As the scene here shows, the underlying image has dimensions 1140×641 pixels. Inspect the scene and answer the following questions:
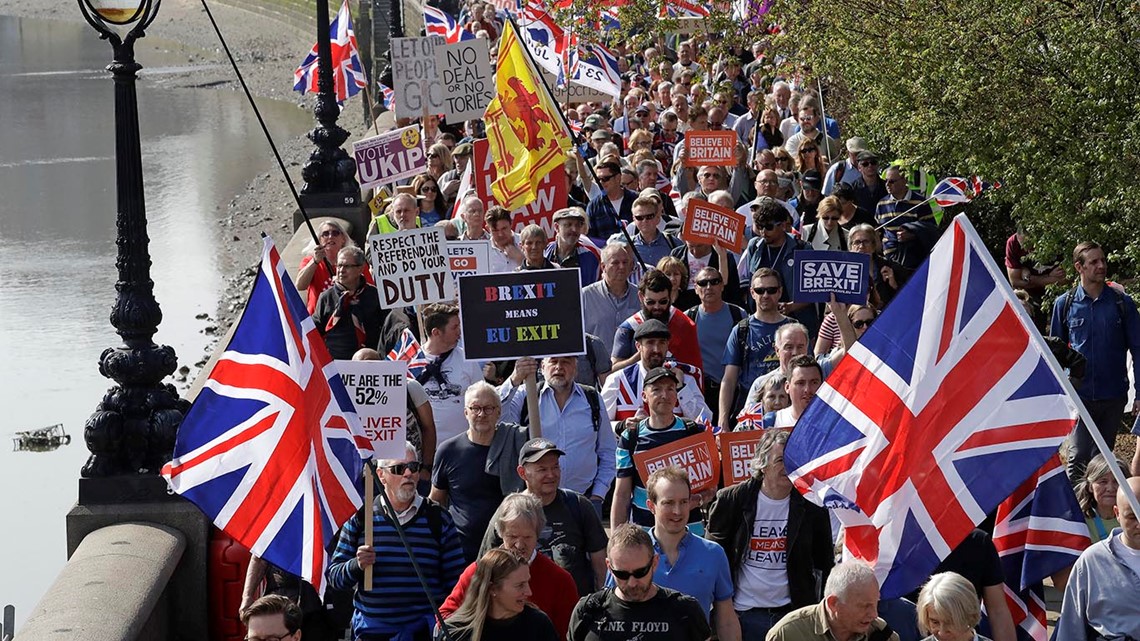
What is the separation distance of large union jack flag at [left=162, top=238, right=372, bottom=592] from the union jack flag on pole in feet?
50.1

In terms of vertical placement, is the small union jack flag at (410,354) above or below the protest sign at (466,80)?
below

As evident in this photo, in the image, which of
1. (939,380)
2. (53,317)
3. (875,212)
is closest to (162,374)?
(939,380)

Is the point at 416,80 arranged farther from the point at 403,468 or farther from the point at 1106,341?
the point at 403,468

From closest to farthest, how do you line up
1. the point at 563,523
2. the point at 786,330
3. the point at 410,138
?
1. the point at 563,523
2. the point at 786,330
3. the point at 410,138

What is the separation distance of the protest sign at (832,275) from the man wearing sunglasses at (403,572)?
2.99 meters

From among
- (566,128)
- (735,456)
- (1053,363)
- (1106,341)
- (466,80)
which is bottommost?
(735,456)

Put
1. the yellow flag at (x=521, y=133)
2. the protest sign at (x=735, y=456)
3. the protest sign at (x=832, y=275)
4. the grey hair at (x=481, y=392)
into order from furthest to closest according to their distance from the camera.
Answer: the yellow flag at (x=521, y=133) < the protest sign at (x=832, y=275) < the grey hair at (x=481, y=392) < the protest sign at (x=735, y=456)

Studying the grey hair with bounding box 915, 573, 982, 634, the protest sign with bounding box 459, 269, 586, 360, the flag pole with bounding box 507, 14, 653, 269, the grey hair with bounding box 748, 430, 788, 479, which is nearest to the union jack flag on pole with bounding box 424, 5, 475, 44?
the flag pole with bounding box 507, 14, 653, 269

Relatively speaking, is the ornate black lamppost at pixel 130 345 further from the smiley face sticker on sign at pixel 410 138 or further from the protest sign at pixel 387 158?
the smiley face sticker on sign at pixel 410 138

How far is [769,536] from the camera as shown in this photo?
7441 millimetres

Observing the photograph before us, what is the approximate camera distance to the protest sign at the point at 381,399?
7.86 m

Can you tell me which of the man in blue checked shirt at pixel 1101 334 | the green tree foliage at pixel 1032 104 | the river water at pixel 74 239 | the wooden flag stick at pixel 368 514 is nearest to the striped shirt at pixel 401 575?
the wooden flag stick at pixel 368 514

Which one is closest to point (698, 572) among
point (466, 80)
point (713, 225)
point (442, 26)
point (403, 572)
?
point (403, 572)

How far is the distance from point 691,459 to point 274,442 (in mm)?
1884
